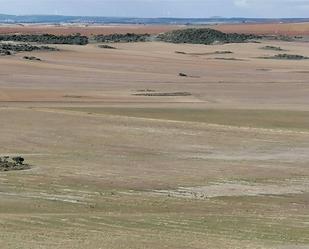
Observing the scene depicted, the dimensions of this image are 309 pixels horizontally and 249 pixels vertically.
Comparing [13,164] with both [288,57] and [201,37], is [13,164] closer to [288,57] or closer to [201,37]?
[288,57]

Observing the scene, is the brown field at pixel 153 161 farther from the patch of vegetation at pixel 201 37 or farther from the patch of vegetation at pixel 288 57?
the patch of vegetation at pixel 201 37

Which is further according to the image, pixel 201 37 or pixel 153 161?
pixel 201 37

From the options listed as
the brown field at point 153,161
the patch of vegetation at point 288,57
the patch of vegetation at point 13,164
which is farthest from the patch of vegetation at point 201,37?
the patch of vegetation at point 13,164

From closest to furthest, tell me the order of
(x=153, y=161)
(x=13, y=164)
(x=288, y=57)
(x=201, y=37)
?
1. (x=13, y=164)
2. (x=153, y=161)
3. (x=288, y=57)
4. (x=201, y=37)

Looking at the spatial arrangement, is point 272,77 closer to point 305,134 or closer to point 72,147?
point 305,134

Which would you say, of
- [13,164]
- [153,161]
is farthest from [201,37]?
[13,164]

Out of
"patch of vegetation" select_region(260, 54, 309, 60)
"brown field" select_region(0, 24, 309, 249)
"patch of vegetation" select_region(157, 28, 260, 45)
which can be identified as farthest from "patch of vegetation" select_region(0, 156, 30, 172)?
"patch of vegetation" select_region(157, 28, 260, 45)
